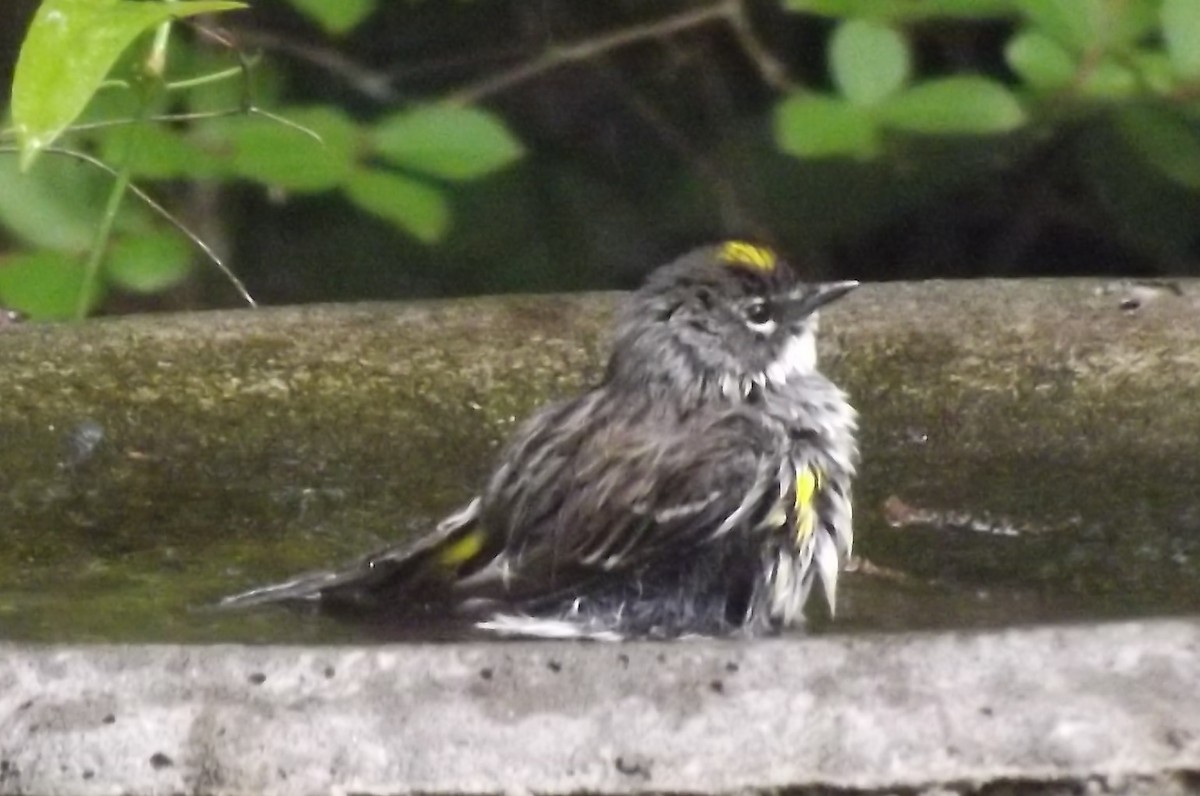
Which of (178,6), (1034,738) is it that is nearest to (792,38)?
(178,6)

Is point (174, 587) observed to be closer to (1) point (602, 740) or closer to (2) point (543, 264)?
A: (1) point (602, 740)

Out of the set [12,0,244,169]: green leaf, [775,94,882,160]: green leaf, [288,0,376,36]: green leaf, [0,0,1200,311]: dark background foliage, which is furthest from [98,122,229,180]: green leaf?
[12,0,244,169]: green leaf

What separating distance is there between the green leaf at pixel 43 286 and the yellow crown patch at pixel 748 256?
1124 mm

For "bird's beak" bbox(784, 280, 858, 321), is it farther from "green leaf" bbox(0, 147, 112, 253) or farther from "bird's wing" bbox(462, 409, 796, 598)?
"green leaf" bbox(0, 147, 112, 253)

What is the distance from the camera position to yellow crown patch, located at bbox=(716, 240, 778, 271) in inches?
126

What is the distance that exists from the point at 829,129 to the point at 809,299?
599mm

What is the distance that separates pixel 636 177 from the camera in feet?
16.9

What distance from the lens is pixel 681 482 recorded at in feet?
9.52

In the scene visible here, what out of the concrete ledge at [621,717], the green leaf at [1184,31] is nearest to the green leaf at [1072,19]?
the green leaf at [1184,31]

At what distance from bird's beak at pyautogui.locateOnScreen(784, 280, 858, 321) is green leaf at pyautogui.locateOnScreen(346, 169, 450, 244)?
842 millimetres

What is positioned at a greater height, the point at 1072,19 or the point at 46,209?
the point at 1072,19

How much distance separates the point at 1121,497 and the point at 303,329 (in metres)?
1.20

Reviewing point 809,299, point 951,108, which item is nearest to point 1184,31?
point 951,108

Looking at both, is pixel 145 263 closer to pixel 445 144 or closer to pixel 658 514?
pixel 445 144
